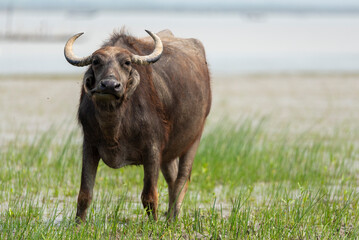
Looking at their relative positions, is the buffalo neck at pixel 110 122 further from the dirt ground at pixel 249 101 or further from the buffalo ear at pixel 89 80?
the dirt ground at pixel 249 101

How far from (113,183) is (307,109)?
8.62 metres

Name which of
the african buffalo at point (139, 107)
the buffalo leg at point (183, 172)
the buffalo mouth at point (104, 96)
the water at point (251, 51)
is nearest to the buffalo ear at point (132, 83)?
the african buffalo at point (139, 107)

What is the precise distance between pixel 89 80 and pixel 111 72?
306mm

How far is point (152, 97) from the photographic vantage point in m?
6.14

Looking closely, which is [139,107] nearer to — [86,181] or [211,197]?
[86,181]

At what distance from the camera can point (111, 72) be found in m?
5.48

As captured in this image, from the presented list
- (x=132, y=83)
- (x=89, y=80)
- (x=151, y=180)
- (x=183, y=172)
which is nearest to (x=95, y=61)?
(x=89, y=80)

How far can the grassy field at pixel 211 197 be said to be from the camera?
18.7 ft

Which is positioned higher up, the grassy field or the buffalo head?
the buffalo head

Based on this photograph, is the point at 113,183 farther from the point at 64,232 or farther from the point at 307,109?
the point at 307,109

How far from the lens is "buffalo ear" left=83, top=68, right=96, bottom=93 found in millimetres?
5672

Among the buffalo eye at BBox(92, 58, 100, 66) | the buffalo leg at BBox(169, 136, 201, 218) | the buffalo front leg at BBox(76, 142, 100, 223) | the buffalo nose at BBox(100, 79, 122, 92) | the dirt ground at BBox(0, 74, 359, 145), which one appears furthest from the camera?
the dirt ground at BBox(0, 74, 359, 145)

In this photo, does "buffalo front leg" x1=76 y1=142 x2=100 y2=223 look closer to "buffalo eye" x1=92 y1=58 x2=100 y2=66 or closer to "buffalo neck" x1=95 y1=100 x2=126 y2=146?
"buffalo neck" x1=95 y1=100 x2=126 y2=146

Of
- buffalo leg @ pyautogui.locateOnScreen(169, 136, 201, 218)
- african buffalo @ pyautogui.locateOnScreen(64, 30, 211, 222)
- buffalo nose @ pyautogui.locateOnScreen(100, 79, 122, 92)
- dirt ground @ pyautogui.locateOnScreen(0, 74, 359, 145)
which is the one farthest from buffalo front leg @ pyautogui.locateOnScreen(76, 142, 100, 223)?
dirt ground @ pyautogui.locateOnScreen(0, 74, 359, 145)
